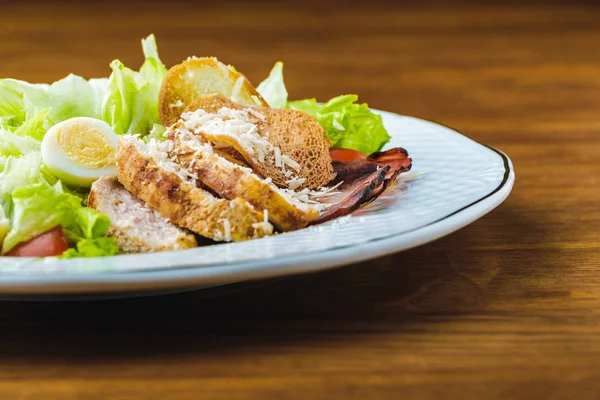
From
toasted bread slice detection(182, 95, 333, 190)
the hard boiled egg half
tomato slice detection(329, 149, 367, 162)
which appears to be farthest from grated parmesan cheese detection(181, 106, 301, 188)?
tomato slice detection(329, 149, 367, 162)

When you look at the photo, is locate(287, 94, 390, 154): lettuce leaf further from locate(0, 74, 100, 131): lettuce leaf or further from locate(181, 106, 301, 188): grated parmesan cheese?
locate(0, 74, 100, 131): lettuce leaf

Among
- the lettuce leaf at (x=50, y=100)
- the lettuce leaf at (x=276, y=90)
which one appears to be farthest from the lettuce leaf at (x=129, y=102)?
the lettuce leaf at (x=276, y=90)

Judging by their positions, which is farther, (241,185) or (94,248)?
(241,185)

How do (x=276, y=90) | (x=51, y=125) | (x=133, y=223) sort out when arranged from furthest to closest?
(x=276, y=90) → (x=51, y=125) → (x=133, y=223)

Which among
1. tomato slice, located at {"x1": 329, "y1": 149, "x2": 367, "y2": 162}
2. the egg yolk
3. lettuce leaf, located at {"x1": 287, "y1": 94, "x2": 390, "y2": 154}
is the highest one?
the egg yolk

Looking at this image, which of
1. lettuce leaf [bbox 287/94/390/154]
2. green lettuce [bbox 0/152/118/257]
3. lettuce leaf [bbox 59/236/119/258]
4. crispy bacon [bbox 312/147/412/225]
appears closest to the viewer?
lettuce leaf [bbox 59/236/119/258]

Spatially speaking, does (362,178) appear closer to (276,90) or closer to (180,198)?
(180,198)

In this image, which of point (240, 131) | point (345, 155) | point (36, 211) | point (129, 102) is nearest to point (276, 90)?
point (345, 155)

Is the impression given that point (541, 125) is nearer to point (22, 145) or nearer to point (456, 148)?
point (456, 148)
